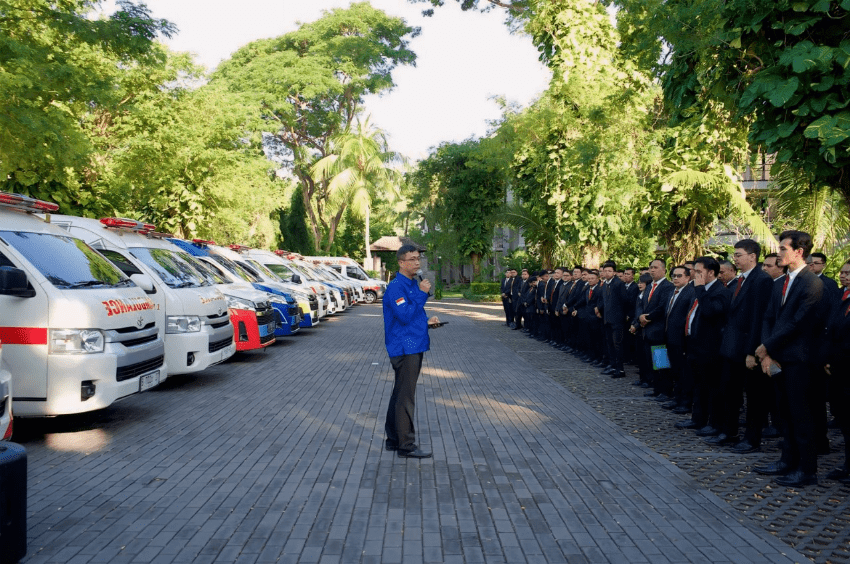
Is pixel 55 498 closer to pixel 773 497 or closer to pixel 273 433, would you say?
pixel 273 433

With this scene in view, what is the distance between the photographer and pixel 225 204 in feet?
80.6

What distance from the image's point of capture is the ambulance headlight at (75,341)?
7430 millimetres

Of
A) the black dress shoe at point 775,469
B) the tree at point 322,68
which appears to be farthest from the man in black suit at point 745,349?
the tree at point 322,68

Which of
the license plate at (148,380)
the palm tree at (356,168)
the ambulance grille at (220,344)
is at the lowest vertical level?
the license plate at (148,380)

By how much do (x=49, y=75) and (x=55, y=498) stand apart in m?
7.94

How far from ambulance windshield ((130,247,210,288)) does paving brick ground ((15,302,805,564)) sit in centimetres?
177

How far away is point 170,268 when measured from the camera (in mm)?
11758

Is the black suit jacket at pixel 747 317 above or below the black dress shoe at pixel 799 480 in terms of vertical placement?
above

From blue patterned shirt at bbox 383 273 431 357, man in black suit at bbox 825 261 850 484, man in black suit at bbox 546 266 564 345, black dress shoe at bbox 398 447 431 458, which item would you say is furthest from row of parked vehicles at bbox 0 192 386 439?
man in black suit at bbox 546 266 564 345

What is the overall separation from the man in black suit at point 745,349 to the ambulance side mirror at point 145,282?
287 inches

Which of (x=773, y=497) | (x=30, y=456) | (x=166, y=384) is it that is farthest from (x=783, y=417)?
(x=166, y=384)

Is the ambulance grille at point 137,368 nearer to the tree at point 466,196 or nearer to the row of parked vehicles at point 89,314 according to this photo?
the row of parked vehicles at point 89,314

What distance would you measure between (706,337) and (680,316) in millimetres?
1301

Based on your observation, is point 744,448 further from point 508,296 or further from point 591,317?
point 508,296
